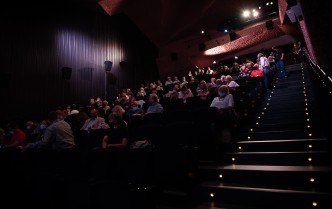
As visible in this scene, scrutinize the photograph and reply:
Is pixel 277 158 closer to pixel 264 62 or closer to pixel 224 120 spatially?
pixel 224 120

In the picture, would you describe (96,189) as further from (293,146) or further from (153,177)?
(293,146)

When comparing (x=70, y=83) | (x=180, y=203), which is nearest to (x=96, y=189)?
(x=180, y=203)

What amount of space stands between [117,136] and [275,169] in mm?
2061

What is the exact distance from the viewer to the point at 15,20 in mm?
8109

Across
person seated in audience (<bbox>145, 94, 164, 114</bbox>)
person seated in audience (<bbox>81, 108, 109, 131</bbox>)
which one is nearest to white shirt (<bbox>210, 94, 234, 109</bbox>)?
person seated in audience (<bbox>145, 94, 164, 114</bbox>)

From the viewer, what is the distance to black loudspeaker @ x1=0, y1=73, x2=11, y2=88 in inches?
288

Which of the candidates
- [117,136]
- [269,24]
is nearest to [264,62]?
[117,136]

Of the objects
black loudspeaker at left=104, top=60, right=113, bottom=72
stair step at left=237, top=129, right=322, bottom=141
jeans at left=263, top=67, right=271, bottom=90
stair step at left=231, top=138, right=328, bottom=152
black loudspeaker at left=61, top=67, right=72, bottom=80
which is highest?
black loudspeaker at left=104, top=60, right=113, bottom=72

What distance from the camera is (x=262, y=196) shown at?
2266mm

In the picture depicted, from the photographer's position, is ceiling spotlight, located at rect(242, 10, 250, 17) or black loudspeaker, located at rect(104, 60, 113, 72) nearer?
black loudspeaker, located at rect(104, 60, 113, 72)

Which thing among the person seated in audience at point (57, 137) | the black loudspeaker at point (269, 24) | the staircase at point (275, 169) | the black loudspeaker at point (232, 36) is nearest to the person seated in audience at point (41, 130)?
the person seated in audience at point (57, 137)

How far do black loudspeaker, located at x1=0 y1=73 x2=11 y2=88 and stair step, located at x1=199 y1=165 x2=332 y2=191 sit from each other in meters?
6.78

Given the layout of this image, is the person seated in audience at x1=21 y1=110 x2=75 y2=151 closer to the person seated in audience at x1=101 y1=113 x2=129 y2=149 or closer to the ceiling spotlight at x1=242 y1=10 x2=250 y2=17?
the person seated in audience at x1=101 y1=113 x2=129 y2=149

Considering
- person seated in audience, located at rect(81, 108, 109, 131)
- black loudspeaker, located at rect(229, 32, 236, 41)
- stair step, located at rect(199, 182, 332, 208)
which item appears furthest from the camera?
black loudspeaker, located at rect(229, 32, 236, 41)
